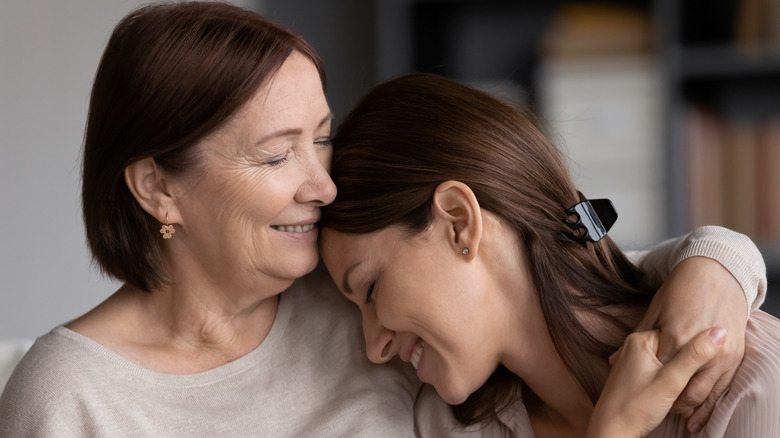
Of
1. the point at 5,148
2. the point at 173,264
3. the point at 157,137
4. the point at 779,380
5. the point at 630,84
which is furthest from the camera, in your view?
the point at 630,84

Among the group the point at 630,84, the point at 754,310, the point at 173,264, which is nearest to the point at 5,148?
the point at 173,264

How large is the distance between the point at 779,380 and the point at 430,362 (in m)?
0.47

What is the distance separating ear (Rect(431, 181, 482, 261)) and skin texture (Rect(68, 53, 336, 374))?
0.16 metres

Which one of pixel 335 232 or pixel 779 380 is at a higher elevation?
pixel 335 232

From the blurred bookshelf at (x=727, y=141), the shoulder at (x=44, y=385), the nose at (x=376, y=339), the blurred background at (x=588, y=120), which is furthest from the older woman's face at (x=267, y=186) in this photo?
the blurred bookshelf at (x=727, y=141)

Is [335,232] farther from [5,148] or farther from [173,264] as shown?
[5,148]

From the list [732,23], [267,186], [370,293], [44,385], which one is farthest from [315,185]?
[732,23]

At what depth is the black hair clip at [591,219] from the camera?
1264 millimetres

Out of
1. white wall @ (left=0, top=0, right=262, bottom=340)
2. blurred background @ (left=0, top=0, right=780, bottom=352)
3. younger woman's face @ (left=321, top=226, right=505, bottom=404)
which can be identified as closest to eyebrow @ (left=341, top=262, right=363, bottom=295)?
younger woman's face @ (left=321, top=226, right=505, bottom=404)

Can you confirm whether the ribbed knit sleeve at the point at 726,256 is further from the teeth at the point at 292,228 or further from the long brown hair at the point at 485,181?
the teeth at the point at 292,228

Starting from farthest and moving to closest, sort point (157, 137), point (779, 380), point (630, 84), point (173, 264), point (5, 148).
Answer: point (630, 84) → point (5, 148) → point (173, 264) → point (157, 137) → point (779, 380)

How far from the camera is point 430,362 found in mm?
1310

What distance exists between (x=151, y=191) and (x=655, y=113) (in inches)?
78.1

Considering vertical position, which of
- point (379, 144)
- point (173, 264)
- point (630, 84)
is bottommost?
point (630, 84)
